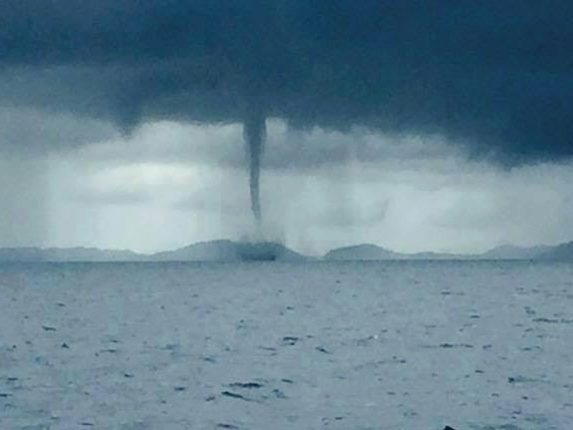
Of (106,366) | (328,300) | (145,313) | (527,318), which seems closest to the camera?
(106,366)

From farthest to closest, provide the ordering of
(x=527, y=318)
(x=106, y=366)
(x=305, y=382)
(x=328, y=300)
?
(x=328, y=300) < (x=527, y=318) < (x=106, y=366) < (x=305, y=382)

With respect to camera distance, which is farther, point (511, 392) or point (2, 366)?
point (2, 366)

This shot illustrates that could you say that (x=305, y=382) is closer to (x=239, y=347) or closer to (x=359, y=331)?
(x=239, y=347)

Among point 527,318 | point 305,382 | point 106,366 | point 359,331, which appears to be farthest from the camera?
point 527,318

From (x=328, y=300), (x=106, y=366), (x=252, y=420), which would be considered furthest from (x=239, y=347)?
(x=328, y=300)

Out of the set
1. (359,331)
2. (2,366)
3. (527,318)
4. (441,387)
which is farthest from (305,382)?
(527,318)

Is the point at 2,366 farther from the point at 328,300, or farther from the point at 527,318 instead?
the point at 328,300

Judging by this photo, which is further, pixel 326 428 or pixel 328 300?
pixel 328 300

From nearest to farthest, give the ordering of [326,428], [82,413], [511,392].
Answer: [326,428] < [82,413] < [511,392]
